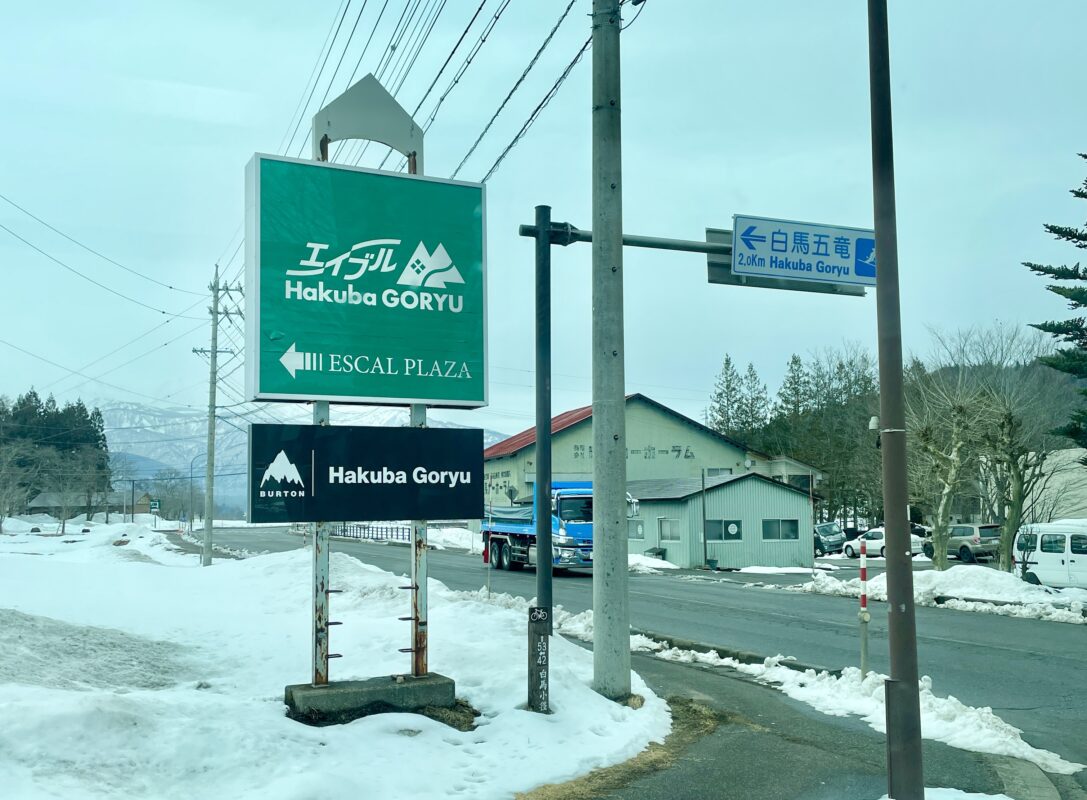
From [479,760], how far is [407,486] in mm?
2670

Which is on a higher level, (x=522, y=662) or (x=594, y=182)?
(x=594, y=182)

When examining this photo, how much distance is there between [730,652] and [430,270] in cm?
722

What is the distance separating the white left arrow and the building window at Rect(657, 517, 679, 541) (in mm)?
34765

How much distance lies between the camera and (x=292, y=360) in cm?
859

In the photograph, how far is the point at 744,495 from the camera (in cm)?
4231

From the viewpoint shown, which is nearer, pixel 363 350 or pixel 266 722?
pixel 266 722

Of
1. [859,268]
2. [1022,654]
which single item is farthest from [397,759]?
[1022,654]

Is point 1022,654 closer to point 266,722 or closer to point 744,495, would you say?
point 266,722

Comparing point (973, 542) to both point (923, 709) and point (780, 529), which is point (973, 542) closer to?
point (780, 529)

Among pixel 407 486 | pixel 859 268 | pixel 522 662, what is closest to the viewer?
pixel 407 486

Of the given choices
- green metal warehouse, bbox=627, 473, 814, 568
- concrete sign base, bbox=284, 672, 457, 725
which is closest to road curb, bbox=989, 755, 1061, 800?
concrete sign base, bbox=284, 672, 457, 725

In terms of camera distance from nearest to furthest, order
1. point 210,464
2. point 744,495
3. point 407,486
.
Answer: point 407,486 → point 210,464 → point 744,495

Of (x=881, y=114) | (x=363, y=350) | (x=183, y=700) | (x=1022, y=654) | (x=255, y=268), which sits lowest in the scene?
(x=1022, y=654)

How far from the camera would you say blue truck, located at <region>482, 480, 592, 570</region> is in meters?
30.3
